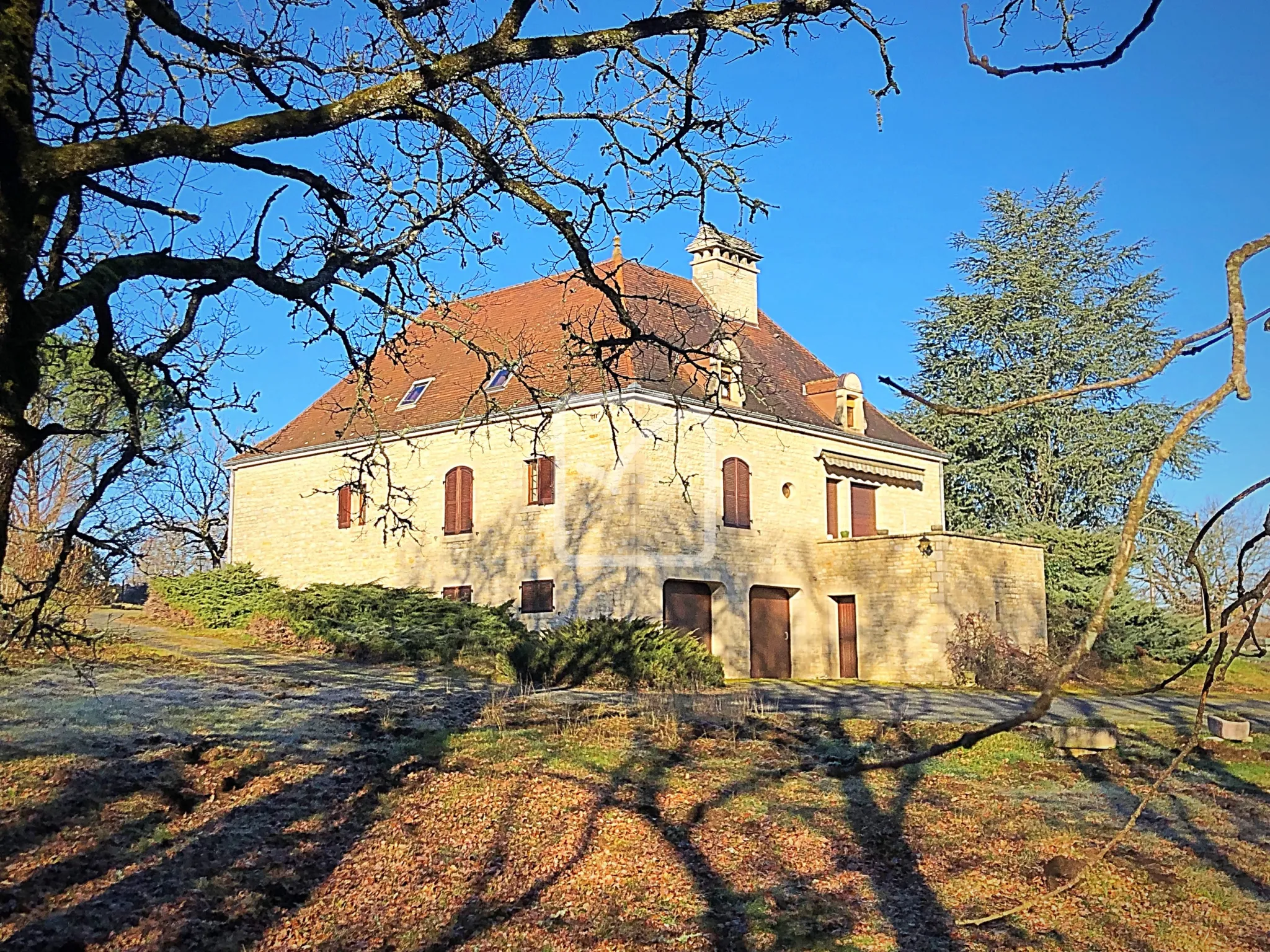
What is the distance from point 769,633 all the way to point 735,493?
11.3ft

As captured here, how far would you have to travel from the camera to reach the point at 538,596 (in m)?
24.4

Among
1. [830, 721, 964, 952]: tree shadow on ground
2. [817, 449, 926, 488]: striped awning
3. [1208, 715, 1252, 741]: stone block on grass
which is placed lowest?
[830, 721, 964, 952]: tree shadow on ground

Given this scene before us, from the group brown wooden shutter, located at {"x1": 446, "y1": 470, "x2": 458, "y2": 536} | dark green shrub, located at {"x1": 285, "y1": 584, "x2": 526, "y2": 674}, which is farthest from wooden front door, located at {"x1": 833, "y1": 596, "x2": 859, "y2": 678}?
brown wooden shutter, located at {"x1": 446, "y1": 470, "x2": 458, "y2": 536}

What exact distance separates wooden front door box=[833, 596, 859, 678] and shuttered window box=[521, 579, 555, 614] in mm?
7116

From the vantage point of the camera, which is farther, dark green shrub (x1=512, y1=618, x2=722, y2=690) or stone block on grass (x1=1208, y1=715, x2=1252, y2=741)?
dark green shrub (x1=512, y1=618, x2=722, y2=690)

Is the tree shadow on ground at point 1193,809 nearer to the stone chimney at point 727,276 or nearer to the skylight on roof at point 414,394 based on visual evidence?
the stone chimney at point 727,276

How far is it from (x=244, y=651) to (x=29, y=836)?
39.3 ft

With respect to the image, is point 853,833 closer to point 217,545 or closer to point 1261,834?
point 1261,834

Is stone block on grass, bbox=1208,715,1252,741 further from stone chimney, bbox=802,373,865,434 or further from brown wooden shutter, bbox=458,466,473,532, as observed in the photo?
brown wooden shutter, bbox=458,466,473,532

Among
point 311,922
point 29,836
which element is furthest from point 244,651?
point 311,922

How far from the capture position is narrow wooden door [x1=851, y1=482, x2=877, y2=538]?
28.5 meters

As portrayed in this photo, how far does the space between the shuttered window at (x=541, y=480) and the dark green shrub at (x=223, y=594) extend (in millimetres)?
5647

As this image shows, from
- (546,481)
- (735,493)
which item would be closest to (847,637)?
(735,493)

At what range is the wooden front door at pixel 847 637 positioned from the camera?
26.7 metres
